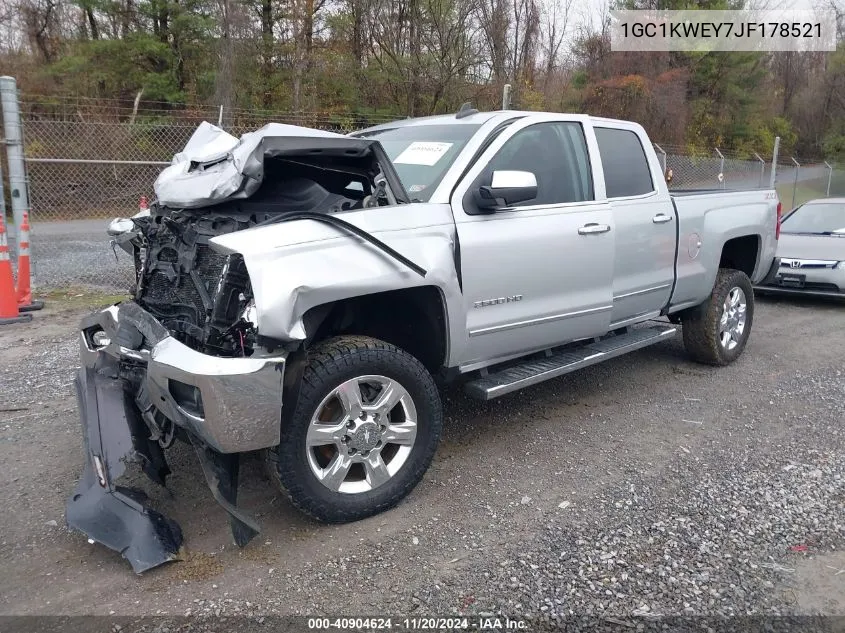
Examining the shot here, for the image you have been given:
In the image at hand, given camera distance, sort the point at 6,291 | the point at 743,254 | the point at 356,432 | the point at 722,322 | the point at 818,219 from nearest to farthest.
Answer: the point at 356,432
the point at 722,322
the point at 743,254
the point at 6,291
the point at 818,219

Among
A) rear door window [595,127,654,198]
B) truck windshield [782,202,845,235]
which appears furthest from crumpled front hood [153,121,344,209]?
truck windshield [782,202,845,235]

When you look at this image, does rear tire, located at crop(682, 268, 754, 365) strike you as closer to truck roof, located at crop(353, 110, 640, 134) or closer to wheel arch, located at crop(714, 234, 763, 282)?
wheel arch, located at crop(714, 234, 763, 282)

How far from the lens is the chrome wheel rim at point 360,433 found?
3131 millimetres

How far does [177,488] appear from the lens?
360cm

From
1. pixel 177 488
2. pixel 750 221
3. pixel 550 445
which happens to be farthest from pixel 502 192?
pixel 750 221

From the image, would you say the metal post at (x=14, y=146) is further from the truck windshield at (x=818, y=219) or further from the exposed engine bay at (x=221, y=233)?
the truck windshield at (x=818, y=219)

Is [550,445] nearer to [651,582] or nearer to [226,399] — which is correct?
[651,582]

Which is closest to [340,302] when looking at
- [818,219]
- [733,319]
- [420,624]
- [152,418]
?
[152,418]

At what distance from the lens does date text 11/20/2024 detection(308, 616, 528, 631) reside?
101 inches

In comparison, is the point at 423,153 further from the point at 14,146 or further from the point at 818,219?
the point at 818,219

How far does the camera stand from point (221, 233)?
11.0ft

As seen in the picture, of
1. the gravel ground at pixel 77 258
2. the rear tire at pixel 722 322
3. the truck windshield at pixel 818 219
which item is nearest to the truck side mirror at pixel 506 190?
the rear tire at pixel 722 322

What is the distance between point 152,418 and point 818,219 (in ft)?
30.0

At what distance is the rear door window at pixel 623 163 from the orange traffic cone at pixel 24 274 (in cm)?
614
